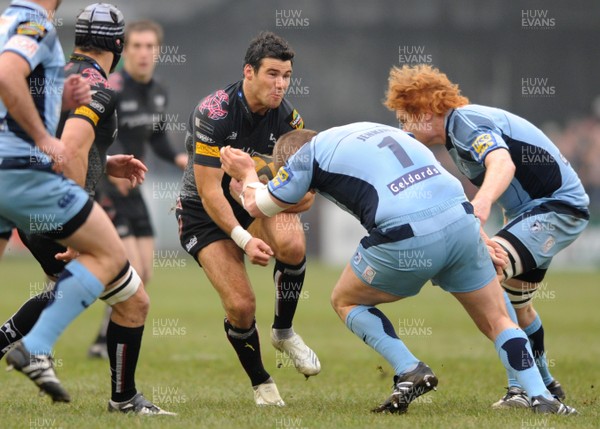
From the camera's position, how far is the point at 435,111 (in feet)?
21.5

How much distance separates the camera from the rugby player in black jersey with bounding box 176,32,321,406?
21.9 feet

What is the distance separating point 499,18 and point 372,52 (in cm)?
373

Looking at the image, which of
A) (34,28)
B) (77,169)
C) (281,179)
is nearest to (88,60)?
(77,169)

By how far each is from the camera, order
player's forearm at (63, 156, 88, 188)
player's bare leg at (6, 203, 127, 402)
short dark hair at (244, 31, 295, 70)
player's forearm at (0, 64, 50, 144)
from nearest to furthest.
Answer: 1. player's forearm at (0, 64, 50, 144)
2. player's bare leg at (6, 203, 127, 402)
3. player's forearm at (63, 156, 88, 188)
4. short dark hair at (244, 31, 295, 70)

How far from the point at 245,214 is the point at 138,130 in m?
3.88

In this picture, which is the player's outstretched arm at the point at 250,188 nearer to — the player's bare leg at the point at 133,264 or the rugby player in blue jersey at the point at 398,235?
the rugby player in blue jersey at the point at 398,235

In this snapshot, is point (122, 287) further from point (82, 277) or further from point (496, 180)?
point (496, 180)

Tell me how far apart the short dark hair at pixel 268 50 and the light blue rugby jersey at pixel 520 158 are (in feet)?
3.83

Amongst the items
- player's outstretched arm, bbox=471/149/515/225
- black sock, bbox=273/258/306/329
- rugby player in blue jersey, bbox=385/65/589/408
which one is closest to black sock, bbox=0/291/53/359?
black sock, bbox=273/258/306/329

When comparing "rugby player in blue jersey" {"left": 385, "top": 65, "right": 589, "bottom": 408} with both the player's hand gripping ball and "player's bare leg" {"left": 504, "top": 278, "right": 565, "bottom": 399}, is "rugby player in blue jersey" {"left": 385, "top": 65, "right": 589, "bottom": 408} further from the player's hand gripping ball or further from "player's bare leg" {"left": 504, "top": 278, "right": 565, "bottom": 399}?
the player's hand gripping ball

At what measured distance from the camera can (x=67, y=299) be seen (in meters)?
5.23

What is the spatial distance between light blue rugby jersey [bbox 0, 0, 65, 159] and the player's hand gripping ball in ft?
6.50

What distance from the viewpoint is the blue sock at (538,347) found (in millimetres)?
6902

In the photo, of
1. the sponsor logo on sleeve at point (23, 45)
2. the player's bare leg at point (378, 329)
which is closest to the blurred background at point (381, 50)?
the player's bare leg at point (378, 329)
